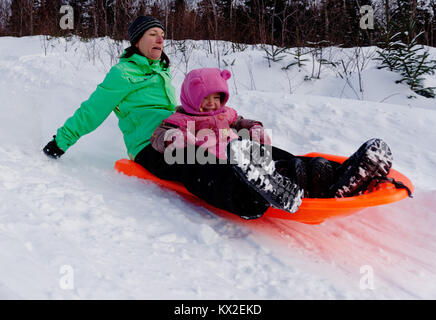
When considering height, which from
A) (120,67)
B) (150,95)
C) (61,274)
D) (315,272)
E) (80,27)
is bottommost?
(315,272)

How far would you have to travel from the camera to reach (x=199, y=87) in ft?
5.54

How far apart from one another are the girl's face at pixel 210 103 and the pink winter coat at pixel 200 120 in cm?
3

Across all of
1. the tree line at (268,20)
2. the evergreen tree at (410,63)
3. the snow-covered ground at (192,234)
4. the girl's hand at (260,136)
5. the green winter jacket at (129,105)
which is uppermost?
the tree line at (268,20)

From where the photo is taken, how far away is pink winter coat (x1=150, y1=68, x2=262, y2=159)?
1.66 meters

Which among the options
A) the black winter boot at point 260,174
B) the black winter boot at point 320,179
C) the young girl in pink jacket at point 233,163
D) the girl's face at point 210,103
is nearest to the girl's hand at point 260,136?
the young girl in pink jacket at point 233,163

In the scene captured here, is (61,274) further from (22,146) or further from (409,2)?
(409,2)

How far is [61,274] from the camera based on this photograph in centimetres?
92

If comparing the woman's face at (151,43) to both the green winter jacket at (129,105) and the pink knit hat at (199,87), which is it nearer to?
the green winter jacket at (129,105)

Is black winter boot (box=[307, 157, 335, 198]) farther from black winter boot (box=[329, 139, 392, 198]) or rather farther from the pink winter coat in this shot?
the pink winter coat

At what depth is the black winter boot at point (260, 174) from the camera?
1.18 metres

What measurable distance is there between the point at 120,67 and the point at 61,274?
1293 millimetres

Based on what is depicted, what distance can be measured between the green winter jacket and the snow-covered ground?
193 millimetres

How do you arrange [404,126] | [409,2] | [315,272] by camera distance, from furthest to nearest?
[409,2] < [404,126] < [315,272]
